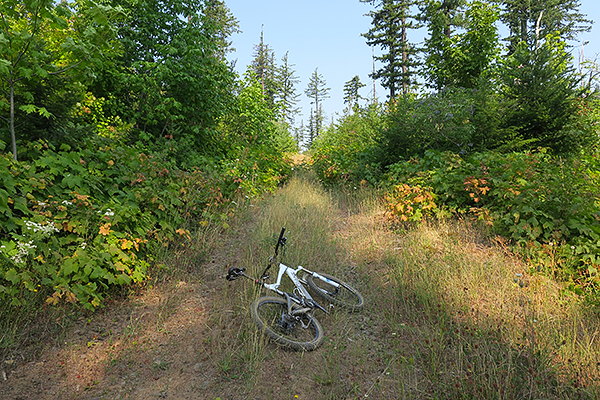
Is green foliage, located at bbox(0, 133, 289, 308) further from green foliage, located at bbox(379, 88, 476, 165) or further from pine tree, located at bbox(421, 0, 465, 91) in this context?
pine tree, located at bbox(421, 0, 465, 91)

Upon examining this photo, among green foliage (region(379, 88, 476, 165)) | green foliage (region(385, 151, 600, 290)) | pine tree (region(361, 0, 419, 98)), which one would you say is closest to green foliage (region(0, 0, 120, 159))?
green foliage (region(385, 151, 600, 290))

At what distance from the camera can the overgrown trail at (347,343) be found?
2738mm

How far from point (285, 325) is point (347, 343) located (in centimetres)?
77

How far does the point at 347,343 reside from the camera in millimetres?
3508

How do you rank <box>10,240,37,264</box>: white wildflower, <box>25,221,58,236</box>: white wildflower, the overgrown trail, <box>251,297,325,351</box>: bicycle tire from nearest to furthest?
the overgrown trail, <box>10,240,37,264</box>: white wildflower, <box>25,221,58,236</box>: white wildflower, <box>251,297,325,351</box>: bicycle tire

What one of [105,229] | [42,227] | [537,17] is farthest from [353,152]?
[537,17]

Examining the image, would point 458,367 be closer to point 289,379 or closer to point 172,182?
point 289,379

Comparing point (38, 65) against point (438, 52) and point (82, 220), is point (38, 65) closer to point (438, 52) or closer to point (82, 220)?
point (82, 220)

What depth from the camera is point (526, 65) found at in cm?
780

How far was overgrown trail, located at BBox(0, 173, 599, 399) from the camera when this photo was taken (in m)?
2.74

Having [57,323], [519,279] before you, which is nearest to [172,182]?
[57,323]

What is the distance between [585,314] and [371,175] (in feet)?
19.1

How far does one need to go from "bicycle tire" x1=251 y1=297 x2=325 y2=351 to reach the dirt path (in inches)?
4.5

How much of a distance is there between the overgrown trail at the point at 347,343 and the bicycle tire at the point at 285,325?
121 millimetres
